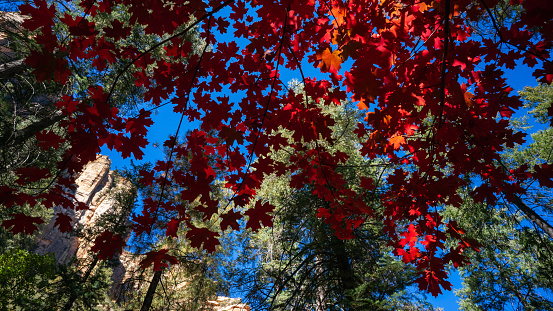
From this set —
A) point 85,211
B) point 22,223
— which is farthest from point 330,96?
point 85,211

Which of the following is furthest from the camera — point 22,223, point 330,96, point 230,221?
point 330,96

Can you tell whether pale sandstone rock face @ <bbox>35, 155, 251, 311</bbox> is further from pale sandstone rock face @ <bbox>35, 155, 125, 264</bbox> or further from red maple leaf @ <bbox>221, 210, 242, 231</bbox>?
red maple leaf @ <bbox>221, 210, 242, 231</bbox>

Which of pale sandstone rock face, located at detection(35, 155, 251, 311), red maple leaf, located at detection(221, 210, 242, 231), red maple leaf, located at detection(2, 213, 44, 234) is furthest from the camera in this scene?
pale sandstone rock face, located at detection(35, 155, 251, 311)

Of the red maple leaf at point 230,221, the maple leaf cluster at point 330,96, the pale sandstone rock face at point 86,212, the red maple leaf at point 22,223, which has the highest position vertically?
the pale sandstone rock face at point 86,212

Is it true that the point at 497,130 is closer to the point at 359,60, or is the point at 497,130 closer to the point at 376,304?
the point at 359,60

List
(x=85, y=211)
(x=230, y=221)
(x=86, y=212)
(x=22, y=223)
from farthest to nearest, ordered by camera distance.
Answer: (x=86, y=212) < (x=85, y=211) < (x=22, y=223) < (x=230, y=221)

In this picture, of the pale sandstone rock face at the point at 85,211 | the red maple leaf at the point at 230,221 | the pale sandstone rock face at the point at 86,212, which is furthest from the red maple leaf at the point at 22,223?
the pale sandstone rock face at the point at 85,211

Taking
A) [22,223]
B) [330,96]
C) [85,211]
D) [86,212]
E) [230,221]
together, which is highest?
[86,212]

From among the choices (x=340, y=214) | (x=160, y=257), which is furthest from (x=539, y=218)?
(x=160, y=257)

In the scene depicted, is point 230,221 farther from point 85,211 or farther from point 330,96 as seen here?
point 85,211

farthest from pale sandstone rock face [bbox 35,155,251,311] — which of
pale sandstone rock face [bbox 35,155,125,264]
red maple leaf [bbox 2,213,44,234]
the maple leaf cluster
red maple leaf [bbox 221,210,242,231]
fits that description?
red maple leaf [bbox 221,210,242,231]

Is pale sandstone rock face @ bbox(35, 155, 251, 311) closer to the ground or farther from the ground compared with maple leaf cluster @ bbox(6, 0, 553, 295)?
farther from the ground

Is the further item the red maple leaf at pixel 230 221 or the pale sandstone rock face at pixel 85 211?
the pale sandstone rock face at pixel 85 211

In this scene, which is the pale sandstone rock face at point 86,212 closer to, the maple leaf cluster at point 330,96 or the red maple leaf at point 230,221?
the maple leaf cluster at point 330,96
